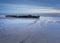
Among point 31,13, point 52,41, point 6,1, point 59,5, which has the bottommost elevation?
point 52,41

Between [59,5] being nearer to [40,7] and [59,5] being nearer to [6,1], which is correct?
[40,7]

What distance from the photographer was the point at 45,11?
10992mm

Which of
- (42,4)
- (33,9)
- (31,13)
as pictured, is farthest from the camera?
(42,4)

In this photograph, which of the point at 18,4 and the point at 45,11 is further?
the point at 18,4

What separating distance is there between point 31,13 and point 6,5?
3.34 metres

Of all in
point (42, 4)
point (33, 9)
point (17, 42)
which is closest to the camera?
point (17, 42)

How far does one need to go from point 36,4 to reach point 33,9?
131 centimetres

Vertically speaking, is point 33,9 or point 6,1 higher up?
point 6,1

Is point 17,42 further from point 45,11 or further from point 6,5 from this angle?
point 6,5

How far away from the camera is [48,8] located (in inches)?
458

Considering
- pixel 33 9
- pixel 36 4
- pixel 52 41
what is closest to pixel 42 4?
pixel 36 4

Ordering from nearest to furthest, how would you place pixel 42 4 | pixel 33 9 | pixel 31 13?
pixel 31 13, pixel 33 9, pixel 42 4

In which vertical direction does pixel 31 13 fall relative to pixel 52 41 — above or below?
above

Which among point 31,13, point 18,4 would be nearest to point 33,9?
point 31,13
